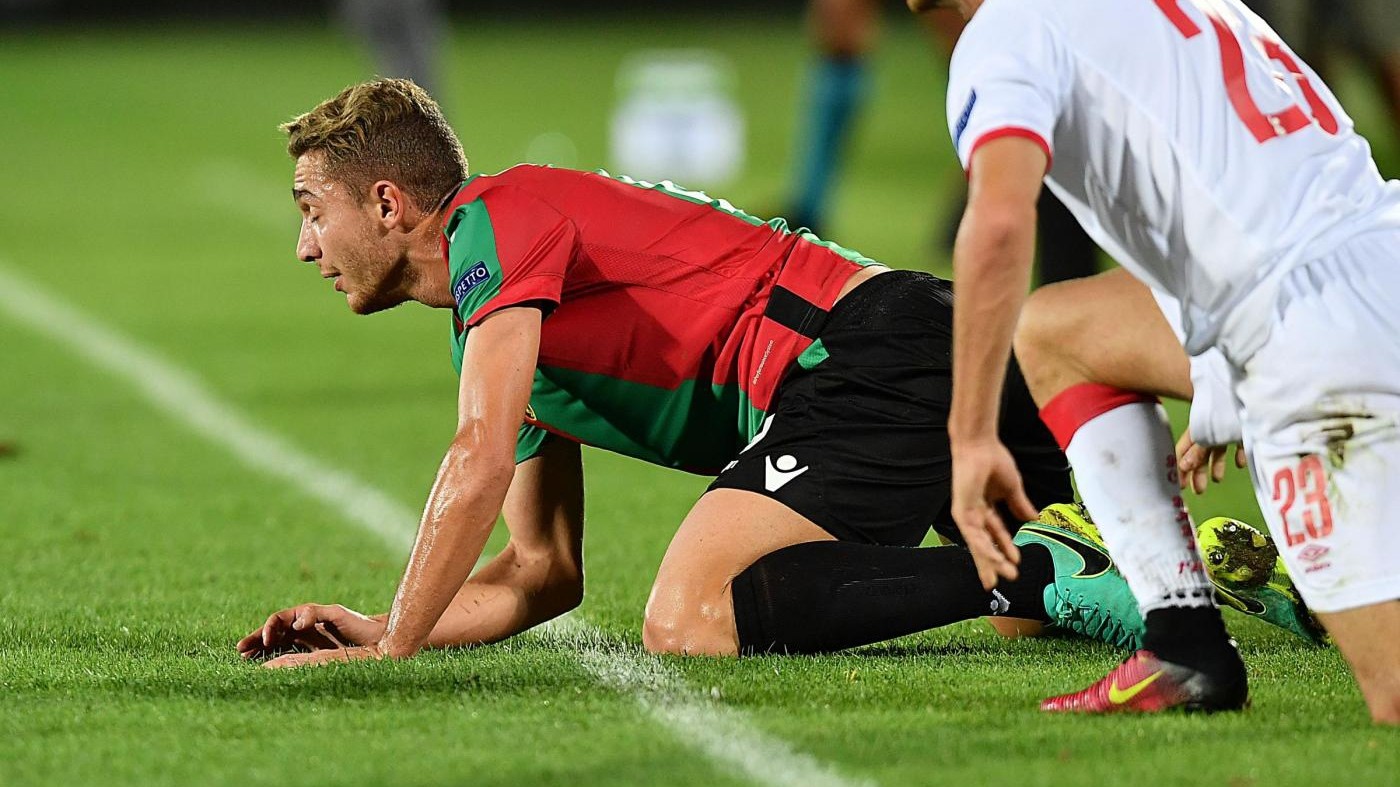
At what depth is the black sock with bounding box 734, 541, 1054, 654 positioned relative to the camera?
4.16m

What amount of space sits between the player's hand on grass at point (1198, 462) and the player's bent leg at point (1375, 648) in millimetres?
559

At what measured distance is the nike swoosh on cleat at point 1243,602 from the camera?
437cm

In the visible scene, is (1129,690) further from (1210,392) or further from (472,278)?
(472,278)

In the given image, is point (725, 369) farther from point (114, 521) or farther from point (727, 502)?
point (114, 521)

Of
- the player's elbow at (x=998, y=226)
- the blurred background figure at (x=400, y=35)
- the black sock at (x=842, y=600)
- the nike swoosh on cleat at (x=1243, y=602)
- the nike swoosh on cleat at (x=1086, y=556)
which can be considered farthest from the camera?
the blurred background figure at (x=400, y=35)

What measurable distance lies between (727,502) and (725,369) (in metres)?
0.29

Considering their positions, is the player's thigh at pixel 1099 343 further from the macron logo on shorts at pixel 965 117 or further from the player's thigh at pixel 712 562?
the player's thigh at pixel 712 562

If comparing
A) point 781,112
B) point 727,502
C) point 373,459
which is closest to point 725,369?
point 727,502

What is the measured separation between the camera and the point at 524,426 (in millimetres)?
4637

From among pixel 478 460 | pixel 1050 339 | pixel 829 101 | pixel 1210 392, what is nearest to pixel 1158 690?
pixel 1210 392

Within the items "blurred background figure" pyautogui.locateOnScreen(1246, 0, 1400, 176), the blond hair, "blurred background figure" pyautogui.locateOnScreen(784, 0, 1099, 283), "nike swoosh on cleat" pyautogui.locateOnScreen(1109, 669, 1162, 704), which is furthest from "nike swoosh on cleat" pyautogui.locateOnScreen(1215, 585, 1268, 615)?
"blurred background figure" pyautogui.locateOnScreen(784, 0, 1099, 283)

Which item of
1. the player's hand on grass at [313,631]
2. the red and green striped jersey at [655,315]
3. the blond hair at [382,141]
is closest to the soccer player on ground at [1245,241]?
the red and green striped jersey at [655,315]

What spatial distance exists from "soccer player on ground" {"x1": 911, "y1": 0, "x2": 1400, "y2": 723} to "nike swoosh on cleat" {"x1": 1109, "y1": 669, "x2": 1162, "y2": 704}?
304 mm

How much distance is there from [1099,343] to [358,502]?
321 cm
